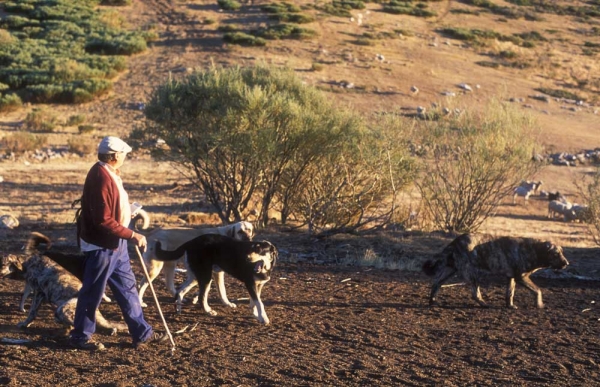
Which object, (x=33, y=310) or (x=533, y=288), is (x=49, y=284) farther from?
(x=533, y=288)

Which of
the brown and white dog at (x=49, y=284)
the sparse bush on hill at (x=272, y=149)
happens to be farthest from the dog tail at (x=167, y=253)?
the sparse bush on hill at (x=272, y=149)

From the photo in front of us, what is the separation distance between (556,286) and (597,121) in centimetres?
3090

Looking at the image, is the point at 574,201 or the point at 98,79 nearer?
the point at 574,201

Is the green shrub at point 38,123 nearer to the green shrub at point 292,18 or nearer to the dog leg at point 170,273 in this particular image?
the green shrub at point 292,18

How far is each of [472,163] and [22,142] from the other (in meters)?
17.3

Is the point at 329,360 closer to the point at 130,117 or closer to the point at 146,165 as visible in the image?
the point at 146,165

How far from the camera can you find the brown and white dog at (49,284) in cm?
855

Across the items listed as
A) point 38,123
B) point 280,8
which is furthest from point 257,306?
point 280,8

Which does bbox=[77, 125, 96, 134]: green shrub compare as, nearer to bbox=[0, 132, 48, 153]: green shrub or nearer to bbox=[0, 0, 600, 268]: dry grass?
bbox=[0, 0, 600, 268]: dry grass

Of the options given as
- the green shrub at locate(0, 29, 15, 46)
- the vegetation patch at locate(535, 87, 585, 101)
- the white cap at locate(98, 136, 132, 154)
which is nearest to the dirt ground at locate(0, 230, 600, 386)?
the white cap at locate(98, 136, 132, 154)

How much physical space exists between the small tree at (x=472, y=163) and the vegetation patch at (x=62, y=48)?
74.5 feet

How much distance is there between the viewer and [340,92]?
39.1 meters

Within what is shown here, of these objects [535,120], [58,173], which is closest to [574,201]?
[535,120]

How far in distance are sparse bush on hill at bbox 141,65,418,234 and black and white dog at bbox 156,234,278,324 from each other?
6.16 m
